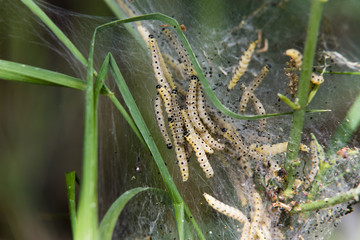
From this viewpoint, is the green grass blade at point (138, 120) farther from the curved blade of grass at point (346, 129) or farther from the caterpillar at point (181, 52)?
the curved blade of grass at point (346, 129)

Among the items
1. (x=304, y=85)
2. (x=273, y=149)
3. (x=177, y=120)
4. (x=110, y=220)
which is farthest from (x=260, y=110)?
(x=110, y=220)

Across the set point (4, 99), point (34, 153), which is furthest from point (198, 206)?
point (4, 99)

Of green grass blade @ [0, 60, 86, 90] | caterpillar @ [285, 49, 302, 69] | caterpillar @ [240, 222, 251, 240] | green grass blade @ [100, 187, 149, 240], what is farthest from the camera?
caterpillar @ [240, 222, 251, 240]

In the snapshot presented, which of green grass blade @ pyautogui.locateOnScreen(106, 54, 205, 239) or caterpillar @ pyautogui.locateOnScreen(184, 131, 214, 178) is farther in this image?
caterpillar @ pyautogui.locateOnScreen(184, 131, 214, 178)

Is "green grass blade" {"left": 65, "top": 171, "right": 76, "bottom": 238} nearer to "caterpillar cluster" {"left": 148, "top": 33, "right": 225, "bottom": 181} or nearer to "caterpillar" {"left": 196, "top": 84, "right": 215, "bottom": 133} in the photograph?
"caterpillar cluster" {"left": 148, "top": 33, "right": 225, "bottom": 181}

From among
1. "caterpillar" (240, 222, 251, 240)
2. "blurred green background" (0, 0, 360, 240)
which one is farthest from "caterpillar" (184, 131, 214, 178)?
"blurred green background" (0, 0, 360, 240)

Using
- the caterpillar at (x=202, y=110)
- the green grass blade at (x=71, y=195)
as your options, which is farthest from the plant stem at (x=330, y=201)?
the green grass blade at (x=71, y=195)
